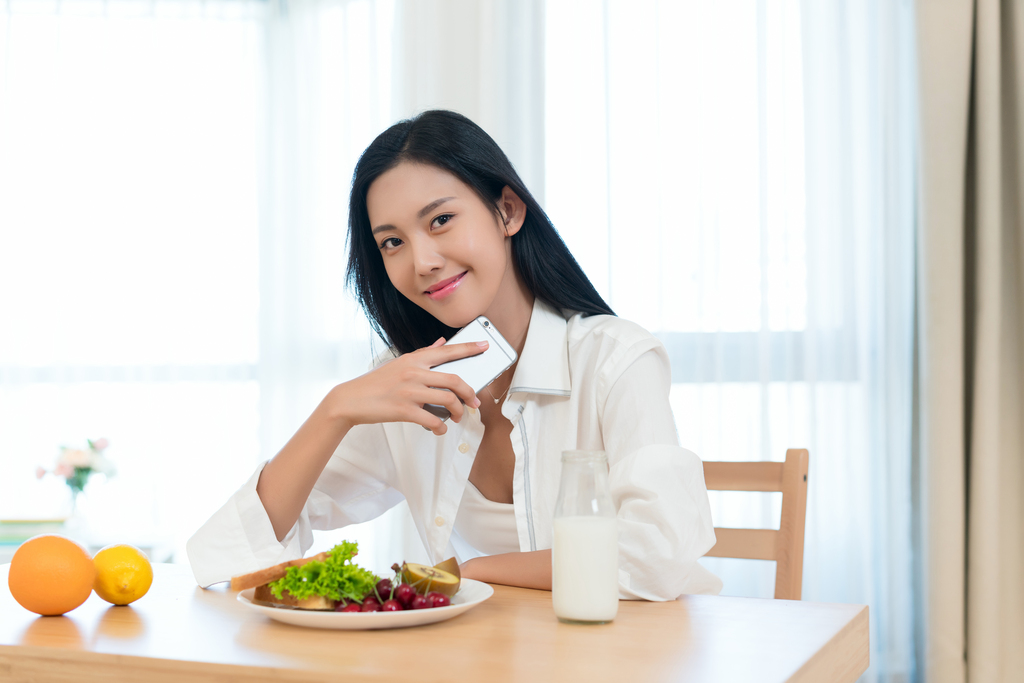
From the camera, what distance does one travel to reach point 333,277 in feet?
8.01

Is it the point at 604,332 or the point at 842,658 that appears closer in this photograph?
the point at 842,658

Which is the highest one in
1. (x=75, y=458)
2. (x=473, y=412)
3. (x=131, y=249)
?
(x=131, y=249)

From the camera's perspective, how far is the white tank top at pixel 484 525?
1.12 m

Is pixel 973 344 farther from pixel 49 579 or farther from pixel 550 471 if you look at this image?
pixel 49 579

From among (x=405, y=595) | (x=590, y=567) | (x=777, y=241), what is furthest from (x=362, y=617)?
(x=777, y=241)

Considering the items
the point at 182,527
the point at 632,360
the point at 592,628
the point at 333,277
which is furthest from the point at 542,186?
the point at 592,628

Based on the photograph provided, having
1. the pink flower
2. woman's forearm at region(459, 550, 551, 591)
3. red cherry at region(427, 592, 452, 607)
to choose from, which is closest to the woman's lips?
woman's forearm at region(459, 550, 551, 591)

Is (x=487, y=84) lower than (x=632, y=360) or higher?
higher

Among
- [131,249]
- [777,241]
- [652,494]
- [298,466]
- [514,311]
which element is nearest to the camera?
[652,494]

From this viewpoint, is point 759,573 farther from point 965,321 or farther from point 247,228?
point 247,228

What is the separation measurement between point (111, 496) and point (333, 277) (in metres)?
0.99

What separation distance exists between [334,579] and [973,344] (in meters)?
1.69

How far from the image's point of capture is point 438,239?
1.08 meters

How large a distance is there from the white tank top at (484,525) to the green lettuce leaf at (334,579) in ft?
1.36
